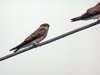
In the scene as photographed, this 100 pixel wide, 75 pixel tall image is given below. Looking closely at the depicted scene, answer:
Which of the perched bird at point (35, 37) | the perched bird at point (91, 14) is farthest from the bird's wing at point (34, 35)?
the perched bird at point (91, 14)

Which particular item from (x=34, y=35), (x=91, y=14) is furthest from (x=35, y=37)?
(x=91, y=14)

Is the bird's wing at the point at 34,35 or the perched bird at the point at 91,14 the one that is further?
the bird's wing at the point at 34,35

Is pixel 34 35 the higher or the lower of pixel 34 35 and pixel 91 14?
the lower

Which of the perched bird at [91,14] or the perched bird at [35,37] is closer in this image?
the perched bird at [91,14]

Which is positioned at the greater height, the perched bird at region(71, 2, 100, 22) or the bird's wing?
the perched bird at region(71, 2, 100, 22)

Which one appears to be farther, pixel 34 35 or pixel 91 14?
pixel 34 35

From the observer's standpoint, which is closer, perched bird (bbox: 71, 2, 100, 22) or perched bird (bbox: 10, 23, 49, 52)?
perched bird (bbox: 71, 2, 100, 22)

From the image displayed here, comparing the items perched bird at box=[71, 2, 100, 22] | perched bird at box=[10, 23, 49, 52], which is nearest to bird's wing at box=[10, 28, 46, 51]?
perched bird at box=[10, 23, 49, 52]

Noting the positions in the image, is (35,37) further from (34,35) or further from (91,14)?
(91,14)

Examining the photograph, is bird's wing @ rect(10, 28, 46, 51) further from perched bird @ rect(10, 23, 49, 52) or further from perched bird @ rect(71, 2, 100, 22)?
perched bird @ rect(71, 2, 100, 22)

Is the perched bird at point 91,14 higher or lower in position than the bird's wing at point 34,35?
higher

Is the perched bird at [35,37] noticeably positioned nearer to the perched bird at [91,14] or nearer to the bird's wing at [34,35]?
the bird's wing at [34,35]

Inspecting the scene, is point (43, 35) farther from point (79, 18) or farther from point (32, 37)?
point (79, 18)
